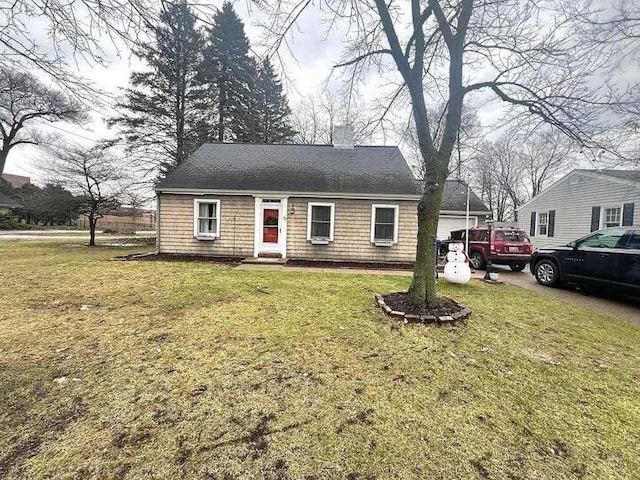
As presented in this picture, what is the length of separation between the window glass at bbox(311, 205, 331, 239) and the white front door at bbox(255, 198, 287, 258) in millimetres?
1058

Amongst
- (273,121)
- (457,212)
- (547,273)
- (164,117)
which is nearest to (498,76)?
(547,273)

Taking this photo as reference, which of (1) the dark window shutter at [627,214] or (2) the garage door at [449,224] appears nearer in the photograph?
(1) the dark window shutter at [627,214]

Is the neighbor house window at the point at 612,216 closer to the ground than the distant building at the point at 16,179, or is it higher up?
closer to the ground

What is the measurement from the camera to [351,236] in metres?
11.1

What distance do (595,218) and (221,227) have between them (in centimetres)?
1658

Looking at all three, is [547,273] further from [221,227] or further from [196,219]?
[196,219]

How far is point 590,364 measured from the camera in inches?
134

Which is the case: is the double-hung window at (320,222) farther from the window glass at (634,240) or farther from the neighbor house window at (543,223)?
the neighbor house window at (543,223)

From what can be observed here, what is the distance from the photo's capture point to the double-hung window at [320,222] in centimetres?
1108

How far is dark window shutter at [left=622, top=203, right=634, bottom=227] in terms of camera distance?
12438 mm

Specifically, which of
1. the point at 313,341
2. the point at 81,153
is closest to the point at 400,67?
the point at 313,341

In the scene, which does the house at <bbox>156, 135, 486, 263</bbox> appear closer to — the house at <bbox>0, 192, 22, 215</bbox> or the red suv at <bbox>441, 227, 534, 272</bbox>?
the red suv at <bbox>441, 227, 534, 272</bbox>

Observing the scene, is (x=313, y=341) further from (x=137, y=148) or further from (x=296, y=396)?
(x=137, y=148)

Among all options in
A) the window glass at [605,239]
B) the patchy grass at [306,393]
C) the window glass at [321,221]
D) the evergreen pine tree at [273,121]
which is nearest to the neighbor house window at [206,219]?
the window glass at [321,221]
